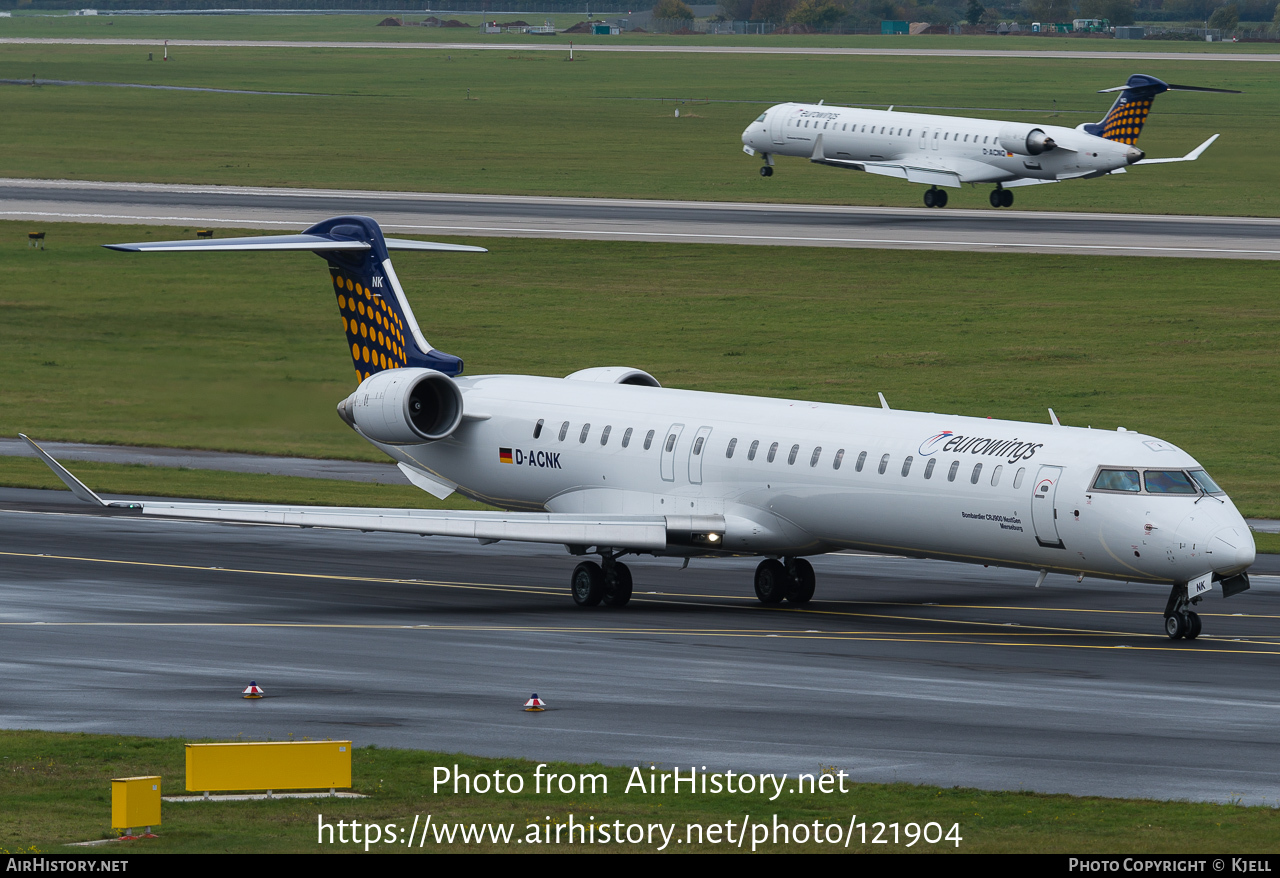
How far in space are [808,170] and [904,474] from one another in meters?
97.9

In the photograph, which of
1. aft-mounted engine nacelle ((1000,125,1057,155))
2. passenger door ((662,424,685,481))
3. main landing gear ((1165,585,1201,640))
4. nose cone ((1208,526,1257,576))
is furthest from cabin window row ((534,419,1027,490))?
aft-mounted engine nacelle ((1000,125,1057,155))

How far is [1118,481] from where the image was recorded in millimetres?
31094

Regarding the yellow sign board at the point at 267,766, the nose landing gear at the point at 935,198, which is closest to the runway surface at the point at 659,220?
the nose landing gear at the point at 935,198

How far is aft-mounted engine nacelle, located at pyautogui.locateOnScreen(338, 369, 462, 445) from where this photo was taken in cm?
3831

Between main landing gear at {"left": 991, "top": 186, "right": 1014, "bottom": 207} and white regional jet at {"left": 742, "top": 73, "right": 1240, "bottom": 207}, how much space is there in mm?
53

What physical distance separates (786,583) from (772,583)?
258mm

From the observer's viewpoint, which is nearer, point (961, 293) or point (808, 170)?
point (961, 293)

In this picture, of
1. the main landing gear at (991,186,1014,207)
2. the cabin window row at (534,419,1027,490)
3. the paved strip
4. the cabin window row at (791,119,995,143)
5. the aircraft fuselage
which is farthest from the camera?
the main landing gear at (991,186,1014,207)

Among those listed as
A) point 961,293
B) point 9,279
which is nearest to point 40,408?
point 9,279

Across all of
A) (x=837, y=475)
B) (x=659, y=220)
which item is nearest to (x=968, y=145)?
(x=659, y=220)

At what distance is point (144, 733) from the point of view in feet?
77.6

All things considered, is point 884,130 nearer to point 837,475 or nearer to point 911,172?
point 911,172

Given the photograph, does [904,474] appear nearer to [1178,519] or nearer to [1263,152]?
[1178,519]

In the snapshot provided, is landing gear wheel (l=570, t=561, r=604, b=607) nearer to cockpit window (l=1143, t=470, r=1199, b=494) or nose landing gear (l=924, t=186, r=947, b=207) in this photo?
cockpit window (l=1143, t=470, r=1199, b=494)
